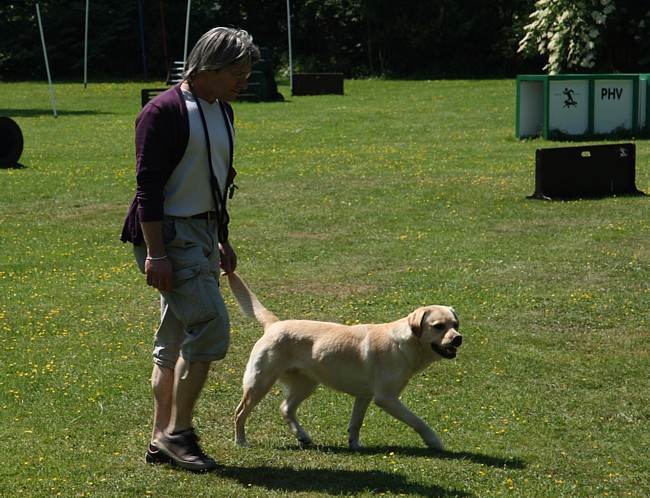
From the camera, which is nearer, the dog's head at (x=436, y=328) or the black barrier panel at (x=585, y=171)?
the dog's head at (x=436, y=328)

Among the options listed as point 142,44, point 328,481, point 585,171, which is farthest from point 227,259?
point 142,44

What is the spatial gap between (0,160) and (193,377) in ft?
53.1

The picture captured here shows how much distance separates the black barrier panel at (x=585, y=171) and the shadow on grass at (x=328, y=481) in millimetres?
10234

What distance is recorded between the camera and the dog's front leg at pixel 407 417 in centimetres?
565

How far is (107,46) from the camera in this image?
2050 inches

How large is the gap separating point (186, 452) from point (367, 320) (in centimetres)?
374

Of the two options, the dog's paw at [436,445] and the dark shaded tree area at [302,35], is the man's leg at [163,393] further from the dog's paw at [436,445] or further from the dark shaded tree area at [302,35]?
the dark shaded tree area at [302,35]

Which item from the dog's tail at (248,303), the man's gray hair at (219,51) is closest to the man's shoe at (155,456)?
the dog's tail at (248,303)

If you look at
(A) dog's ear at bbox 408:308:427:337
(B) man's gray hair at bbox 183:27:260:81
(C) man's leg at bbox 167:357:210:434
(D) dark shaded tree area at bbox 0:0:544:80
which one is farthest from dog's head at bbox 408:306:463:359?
(D) dark shaded tree area at bbox 0:0:544:80

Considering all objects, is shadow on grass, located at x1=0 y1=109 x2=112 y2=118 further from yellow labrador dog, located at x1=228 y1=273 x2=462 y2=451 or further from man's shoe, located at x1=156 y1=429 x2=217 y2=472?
man's shoe, located at x1=156 y1=429 x2=217 y2=472

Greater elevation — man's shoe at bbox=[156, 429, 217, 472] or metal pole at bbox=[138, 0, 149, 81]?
metal pole at bbox=[138, 0, 149, 81]

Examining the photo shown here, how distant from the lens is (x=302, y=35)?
169ft

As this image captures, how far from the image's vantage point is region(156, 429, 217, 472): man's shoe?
17.3 feet

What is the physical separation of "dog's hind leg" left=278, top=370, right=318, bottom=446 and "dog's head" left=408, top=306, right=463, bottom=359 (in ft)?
2.62
